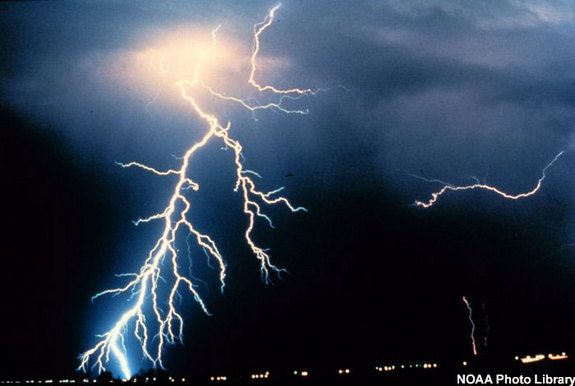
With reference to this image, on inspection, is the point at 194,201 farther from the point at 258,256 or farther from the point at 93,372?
the point at 93,372

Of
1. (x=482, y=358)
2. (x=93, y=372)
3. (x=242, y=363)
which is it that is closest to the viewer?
(x=482, y=358)

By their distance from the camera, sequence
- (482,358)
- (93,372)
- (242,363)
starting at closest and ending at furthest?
(482,358) < (93,372) < (242,363)

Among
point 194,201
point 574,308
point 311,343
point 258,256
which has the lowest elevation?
point 311,343

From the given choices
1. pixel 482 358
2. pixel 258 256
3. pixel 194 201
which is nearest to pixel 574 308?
pixel 482 358

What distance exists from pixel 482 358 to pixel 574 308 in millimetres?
4882

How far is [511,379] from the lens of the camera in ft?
26.2

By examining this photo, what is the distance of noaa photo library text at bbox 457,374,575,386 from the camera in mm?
7766

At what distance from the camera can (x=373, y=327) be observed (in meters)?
12.3

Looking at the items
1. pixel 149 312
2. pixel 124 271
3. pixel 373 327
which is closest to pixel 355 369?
pixel 373 327

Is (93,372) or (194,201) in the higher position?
(194,201)

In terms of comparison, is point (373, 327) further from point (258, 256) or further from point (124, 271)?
point (124, 271)

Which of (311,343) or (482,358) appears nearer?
(482,358)

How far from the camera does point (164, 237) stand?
1104 cm

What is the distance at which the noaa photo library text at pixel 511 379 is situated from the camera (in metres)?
7.77
